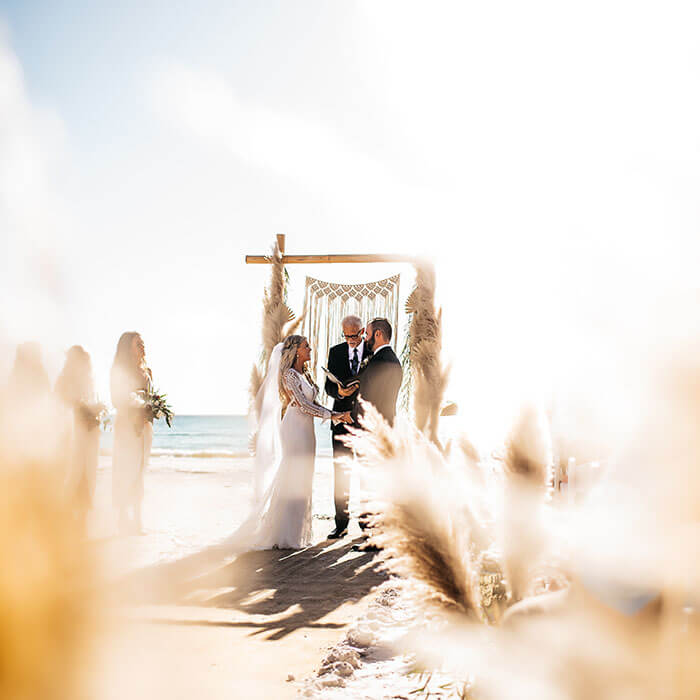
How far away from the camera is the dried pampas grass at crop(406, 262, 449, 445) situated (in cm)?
635

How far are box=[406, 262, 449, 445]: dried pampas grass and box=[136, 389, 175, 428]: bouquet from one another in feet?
10.2

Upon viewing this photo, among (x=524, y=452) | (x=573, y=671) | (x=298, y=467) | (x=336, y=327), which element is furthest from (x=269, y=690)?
(x=336, y=327)

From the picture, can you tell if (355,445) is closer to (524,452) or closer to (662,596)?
(524,452)

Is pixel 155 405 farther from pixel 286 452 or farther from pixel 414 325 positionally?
pixel 414 325

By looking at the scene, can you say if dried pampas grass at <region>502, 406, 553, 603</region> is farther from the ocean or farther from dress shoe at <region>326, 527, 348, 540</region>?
the ocean

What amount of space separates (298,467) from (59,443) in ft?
24.3

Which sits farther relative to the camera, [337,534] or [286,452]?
[337,534]

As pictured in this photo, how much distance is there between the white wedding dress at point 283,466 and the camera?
284 inches

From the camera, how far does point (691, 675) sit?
492 millimetres

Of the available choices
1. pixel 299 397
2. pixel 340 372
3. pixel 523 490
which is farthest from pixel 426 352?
pixel 523 490

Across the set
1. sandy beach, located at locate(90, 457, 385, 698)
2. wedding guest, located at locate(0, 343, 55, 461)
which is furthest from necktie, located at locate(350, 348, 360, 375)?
wedding guest, located at locate(0, 343, 55, 461)

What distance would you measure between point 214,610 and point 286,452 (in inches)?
139

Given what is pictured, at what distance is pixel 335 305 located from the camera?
895 centimetres

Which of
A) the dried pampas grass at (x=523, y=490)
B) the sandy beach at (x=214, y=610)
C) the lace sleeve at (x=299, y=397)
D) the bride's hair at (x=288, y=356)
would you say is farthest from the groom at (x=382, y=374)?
the dried pampas grass at (x=523, y=490)
